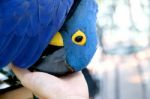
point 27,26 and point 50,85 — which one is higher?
point 27,26

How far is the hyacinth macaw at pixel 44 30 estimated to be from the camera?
449 mm

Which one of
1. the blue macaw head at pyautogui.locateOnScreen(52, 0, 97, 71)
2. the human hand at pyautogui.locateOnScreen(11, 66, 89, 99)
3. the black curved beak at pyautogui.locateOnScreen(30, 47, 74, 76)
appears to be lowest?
the human hand at pyautogui.locateOnScreen(11, 66, 89, 99)

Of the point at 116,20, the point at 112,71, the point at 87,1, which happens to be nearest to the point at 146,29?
the point at 116,20

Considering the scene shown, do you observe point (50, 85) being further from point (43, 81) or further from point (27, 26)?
point (27, 26)

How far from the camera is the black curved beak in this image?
Answer: 500 millimetres

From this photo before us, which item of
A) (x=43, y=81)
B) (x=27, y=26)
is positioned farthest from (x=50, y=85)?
(x=27, y=26)

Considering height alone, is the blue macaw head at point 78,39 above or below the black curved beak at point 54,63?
above

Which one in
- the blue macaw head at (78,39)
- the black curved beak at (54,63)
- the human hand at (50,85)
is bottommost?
the human hand at (50,85)

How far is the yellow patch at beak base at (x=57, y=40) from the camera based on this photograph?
488 millimetres

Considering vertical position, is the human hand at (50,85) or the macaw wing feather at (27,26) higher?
the macaw wing feather at (27,26)

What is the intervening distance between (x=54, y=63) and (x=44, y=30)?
7cm

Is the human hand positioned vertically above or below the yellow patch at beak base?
below

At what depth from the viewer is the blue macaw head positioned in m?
0.50

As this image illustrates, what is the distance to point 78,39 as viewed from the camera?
0.50 meters
